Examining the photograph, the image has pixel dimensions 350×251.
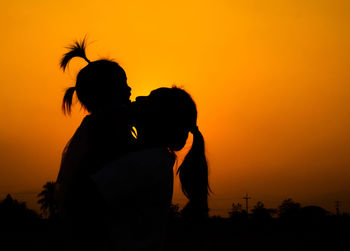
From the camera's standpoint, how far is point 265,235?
58562mm

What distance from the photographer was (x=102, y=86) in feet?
9.30

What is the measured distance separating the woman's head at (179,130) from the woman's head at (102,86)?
0.98 ft

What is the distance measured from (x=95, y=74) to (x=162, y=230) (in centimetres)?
113

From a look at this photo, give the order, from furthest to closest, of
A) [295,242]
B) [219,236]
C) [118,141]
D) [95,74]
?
[219,236], [295,242], [95,74], [118,141]

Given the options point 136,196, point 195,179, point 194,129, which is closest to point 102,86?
point 194,129

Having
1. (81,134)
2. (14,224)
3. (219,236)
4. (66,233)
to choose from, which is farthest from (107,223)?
(14,224)

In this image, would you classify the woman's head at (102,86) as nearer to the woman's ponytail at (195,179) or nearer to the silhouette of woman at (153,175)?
the silhouette of woman at (153,175)

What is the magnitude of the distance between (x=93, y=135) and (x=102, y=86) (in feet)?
1.63

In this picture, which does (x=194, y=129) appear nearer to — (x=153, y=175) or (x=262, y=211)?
(x=153, y=175)

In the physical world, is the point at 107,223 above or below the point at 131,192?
below

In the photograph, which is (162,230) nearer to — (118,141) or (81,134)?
(118,141)

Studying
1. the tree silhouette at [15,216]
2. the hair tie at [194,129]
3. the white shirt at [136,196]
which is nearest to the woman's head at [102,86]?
the hair tie at [194,129]

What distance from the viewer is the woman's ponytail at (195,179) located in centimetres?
265

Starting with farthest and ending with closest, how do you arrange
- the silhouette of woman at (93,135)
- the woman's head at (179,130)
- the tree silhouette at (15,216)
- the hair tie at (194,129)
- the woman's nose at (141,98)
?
1. the tree silhouette at (15,216)
2. the hair tie at (194,129)
3. the woman's nose at (141,98)
4. the woman's head at (179,130)
5. the silhouette of woman at (93,135)
